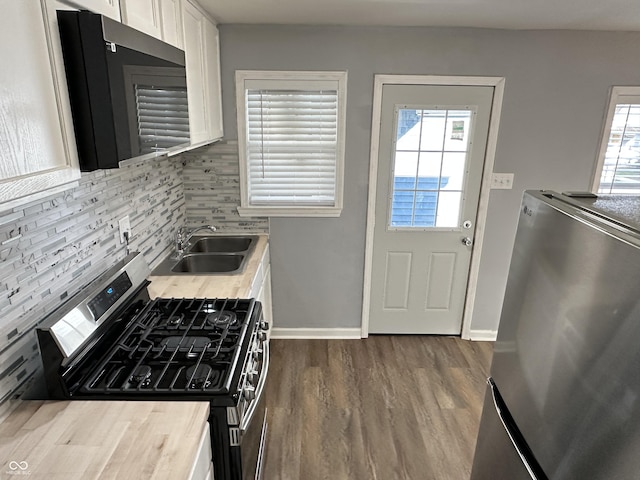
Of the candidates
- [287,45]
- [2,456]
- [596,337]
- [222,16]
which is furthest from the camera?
[287,45]

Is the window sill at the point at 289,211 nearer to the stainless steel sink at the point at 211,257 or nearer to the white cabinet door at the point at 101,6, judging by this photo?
the stainless steel sink at the point at 211,257

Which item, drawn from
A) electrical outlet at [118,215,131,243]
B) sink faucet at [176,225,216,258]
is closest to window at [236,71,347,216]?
sink faucet at [176,225,216,258]

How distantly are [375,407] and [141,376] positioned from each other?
1629 millimetres

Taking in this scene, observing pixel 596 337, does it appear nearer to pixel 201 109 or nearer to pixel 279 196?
pixel 201 109

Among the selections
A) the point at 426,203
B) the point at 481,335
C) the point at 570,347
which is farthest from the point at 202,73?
the point at 481,335

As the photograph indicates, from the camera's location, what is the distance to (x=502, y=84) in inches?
109

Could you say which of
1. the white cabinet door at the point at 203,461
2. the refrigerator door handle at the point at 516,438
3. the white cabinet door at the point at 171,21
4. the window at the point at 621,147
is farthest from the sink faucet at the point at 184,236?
Answer: the window at the point at 621,147

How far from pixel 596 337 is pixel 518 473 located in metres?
0.59

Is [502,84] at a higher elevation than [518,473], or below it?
higher

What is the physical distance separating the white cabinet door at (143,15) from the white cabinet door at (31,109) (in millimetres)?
406

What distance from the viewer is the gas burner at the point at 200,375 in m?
1.35

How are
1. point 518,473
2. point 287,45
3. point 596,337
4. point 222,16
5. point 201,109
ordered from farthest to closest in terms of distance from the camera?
point 287,45 < point 222,16 < point 201,109 < point 518,473 < point 596,337

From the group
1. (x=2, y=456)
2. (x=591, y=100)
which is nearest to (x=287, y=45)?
(x=591, y=100)

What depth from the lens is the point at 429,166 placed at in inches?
116
